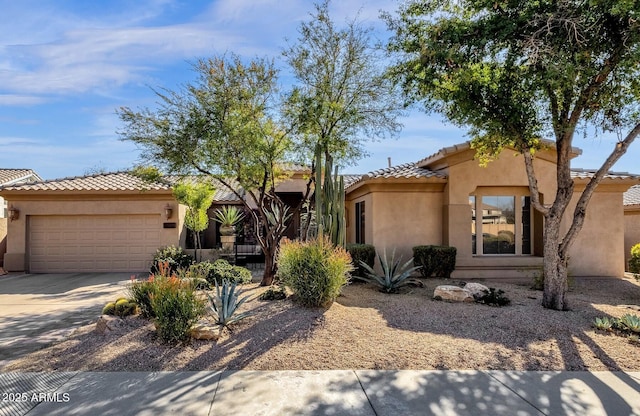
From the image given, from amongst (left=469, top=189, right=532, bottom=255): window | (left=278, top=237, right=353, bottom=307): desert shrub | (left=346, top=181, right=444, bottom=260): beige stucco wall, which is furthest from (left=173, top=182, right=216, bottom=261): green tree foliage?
(left=469, top=189, right=532, bottom=255): window

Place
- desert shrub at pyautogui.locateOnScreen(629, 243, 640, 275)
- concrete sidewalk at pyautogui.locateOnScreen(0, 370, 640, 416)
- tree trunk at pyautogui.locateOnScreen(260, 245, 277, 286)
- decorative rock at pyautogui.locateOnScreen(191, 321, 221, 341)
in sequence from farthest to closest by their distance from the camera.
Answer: desert shrub at pyautogui.locateOnScreen(629, 243, 640, 275) < tree trunk at pyautogui.locateOnScreen(260, 245, 277, 286) < decorative rock at pyautogui.locateOnScreen(191, 321, 221, 341) < concrete sidewalk at pyautogui.locateOnScreen(0, 370, 640, 416)

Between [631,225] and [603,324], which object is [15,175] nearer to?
[603,324]

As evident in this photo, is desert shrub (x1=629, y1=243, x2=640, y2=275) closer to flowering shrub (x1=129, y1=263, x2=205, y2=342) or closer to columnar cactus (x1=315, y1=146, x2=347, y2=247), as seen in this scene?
columnar cactus (x1=315, y1=146, x2=347, y2=247)

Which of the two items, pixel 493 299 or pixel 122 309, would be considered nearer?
pixel 122 309

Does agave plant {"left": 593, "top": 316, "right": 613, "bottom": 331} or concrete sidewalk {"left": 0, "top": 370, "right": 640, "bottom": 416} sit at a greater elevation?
agave plant {"left": 593, "top": 316, "right": 613, "bottom": 331}

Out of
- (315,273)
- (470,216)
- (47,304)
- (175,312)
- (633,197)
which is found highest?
(633,197)

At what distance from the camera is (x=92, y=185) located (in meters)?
16.4

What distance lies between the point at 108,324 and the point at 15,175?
901 inches

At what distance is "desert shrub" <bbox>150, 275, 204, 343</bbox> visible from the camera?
6066 mm

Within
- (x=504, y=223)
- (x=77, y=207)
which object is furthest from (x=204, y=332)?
(x=77, y=207)

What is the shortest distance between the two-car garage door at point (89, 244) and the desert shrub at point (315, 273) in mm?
10293

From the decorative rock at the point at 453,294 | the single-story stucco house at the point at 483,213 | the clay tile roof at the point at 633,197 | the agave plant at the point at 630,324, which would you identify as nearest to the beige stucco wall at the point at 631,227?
the clay tile roof at the point at 633,197

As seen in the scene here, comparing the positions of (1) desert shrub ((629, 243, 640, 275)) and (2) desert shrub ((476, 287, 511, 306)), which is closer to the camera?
(2) desert shrub ((476, 287, 511, 306))

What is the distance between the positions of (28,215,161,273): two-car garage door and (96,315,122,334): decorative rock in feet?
31.8
